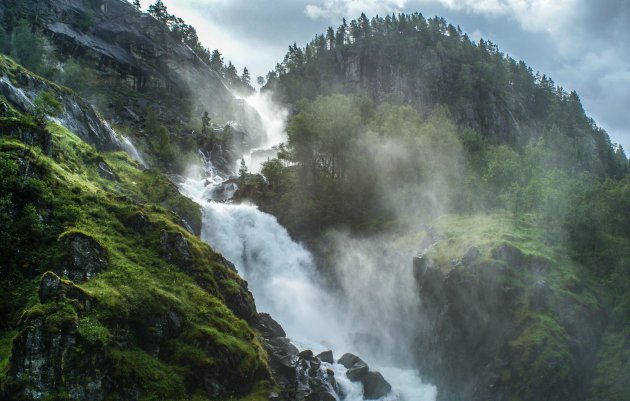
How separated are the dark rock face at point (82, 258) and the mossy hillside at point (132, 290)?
1.26 ft

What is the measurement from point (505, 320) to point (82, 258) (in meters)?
31.1

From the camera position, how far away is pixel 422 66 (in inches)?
5915

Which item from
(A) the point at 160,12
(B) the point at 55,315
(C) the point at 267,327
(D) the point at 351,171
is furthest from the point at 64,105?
(A) the point at 160,12

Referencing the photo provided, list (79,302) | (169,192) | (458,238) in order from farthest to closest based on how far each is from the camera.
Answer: (169,192) < (458,238) < (79,302)

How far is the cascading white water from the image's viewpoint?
163 ft

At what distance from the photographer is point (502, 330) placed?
1444 inches

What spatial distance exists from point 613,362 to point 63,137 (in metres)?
49.2

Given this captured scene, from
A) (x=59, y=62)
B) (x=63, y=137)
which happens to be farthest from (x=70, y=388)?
(x=59, y=62)

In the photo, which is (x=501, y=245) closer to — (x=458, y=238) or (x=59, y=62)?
(x=458, y=238)

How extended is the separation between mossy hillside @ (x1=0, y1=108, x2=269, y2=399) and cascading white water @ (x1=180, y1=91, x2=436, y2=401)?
14.9 m

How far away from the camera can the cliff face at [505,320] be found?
110 ft

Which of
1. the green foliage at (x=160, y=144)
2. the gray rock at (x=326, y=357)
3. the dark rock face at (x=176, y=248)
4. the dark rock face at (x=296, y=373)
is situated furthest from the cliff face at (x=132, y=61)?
the dark rock face at (x=296, y=373)

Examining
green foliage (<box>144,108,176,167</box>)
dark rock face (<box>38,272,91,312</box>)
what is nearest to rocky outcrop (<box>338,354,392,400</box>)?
dark rock face (<box>38,272,91,312</box>)

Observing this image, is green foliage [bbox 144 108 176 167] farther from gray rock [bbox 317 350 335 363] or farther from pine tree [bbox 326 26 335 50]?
pine tree [bbox 326 26 335 50]
